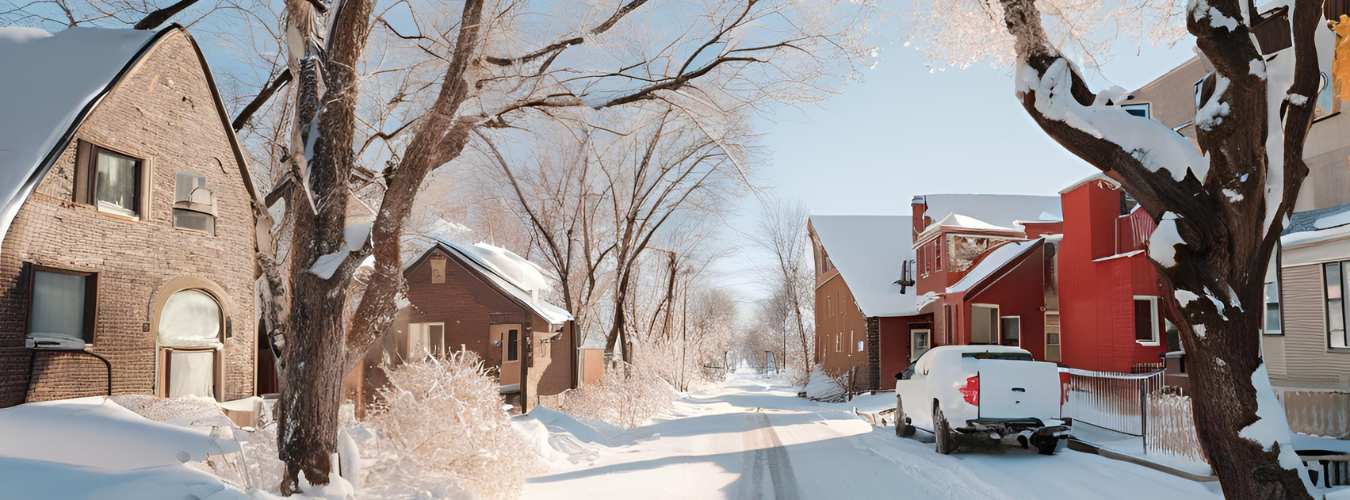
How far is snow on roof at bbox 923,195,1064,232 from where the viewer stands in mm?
39281

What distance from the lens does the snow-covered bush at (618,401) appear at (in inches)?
811

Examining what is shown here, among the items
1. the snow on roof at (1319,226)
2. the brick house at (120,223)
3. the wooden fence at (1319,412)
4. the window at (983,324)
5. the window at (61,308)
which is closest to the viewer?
the wooden fence at (1319,412)

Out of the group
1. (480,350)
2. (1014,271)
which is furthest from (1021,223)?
(480,350)

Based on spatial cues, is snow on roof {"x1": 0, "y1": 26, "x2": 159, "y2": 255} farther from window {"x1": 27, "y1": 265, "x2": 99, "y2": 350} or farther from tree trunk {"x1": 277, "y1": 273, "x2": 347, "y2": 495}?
tree trunk {"x1": 277, "y1": 273, "x2": 347, "y2": 495}

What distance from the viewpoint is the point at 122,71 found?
14195 mm

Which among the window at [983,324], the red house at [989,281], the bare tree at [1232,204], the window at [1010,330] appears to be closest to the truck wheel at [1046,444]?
the bare tree at [1232,204]

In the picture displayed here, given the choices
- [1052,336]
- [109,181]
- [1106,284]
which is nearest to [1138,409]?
[1106,284]

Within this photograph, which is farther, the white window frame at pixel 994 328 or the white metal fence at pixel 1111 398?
the white window frame at pixel 994 328

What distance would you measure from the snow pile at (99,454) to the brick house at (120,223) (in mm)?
1876

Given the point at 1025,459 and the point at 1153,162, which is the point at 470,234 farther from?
the point at 1153,162

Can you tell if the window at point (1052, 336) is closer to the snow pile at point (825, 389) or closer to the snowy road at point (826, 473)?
the snow pile at point (825, 389)

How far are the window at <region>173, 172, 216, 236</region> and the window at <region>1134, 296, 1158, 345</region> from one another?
68.0ft

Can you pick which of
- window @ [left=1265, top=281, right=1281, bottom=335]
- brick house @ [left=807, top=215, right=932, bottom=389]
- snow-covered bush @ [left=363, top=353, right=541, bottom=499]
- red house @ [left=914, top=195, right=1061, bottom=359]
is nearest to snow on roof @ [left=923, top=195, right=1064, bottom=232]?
brick house @ [left=807, top=215, right=932, bottom=389]

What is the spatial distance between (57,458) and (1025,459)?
12.5m
